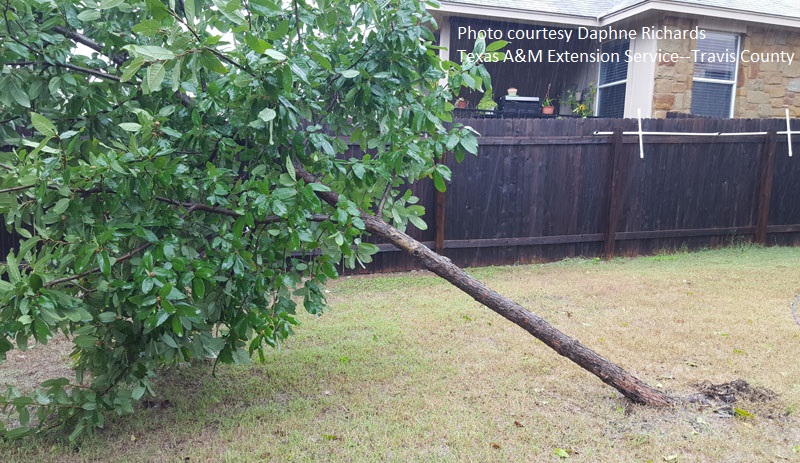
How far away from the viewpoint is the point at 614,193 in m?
8.21

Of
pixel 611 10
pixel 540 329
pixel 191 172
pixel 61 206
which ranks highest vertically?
pixel 611 10

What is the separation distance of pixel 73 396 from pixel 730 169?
8777 mm

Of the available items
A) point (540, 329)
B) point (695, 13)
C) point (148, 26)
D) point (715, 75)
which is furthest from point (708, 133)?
point (148, 26)

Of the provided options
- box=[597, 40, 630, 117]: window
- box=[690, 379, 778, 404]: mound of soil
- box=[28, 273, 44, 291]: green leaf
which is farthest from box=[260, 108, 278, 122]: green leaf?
box=[597, 40, 630, 117]: window

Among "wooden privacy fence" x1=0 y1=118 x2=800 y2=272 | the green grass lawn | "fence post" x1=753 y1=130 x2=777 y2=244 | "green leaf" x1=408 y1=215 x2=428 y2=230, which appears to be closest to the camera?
the green grass lawn

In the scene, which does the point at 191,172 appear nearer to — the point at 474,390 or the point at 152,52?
the point at 152,52

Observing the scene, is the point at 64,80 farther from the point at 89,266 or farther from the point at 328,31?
the point at 328,31

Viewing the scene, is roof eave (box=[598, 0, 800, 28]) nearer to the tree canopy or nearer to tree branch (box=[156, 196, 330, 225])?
the tree canopy

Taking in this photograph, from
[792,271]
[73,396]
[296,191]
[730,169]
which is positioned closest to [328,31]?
[296,191]

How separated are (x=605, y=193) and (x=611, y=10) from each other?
4471 millimetres

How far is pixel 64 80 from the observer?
2963 mm

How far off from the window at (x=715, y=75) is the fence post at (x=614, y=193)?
146 inches

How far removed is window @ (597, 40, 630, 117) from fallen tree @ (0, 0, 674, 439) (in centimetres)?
898

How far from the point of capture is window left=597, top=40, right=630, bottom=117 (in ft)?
37.5
